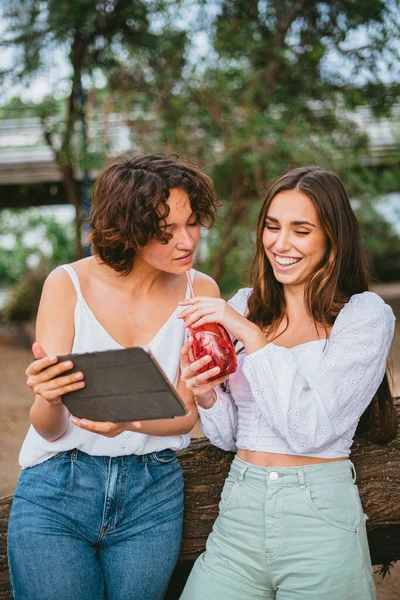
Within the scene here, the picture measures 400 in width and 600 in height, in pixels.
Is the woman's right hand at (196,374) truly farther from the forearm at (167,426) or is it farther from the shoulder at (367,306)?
the shoulder at (367,306)

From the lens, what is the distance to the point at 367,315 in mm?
2000

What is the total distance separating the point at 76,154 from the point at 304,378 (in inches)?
278

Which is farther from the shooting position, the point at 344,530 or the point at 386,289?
the point at 386,289

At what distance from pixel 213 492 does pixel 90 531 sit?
1.77 feet

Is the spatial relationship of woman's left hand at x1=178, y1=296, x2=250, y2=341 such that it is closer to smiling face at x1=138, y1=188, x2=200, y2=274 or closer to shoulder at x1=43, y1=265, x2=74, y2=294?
smiling face at x1=138, y1=188, x2=200, y2=274

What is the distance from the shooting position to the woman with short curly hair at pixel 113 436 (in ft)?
6.26

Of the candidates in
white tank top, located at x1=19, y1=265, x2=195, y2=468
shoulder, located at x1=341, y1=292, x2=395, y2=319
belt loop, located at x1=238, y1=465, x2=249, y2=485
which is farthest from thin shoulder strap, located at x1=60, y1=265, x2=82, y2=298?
shoulder, located at x1=341, y1=292, x2=395, y2=319

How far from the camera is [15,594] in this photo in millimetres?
1948

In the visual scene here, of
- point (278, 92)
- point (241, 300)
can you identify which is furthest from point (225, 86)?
point (241, 300)

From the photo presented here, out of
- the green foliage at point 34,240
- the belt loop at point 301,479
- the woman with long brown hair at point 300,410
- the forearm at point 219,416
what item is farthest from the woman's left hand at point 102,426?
the green foliage at point 34,240

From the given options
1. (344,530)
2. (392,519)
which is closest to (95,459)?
(344,530)

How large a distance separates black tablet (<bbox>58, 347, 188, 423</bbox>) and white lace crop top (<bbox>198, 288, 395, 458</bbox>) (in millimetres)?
343

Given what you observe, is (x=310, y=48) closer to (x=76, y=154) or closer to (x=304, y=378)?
(x=76, y=154)

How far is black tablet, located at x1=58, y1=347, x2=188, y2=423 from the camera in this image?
160 cm
